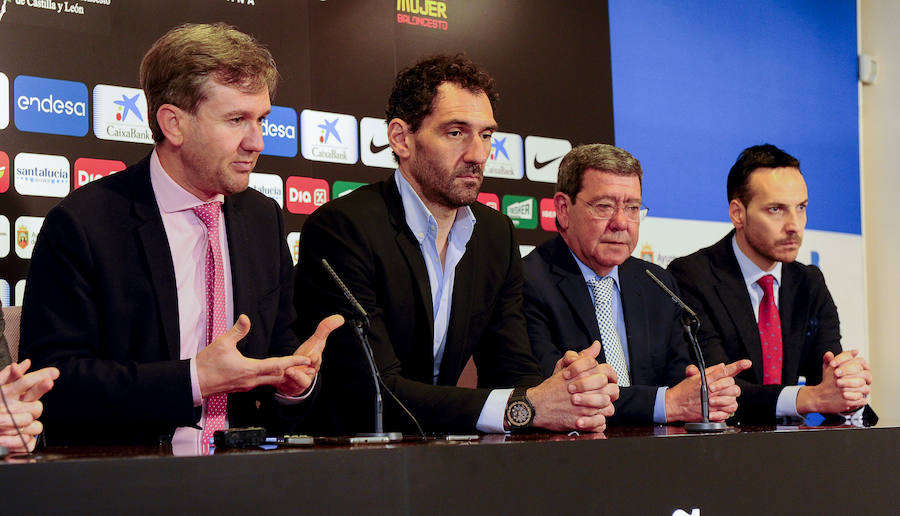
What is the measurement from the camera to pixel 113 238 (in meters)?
2.31

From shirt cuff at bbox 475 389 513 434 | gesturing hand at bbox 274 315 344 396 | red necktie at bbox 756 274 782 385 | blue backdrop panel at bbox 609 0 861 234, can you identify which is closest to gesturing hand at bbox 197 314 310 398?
gesturing hand at bbox 274 315 344 396

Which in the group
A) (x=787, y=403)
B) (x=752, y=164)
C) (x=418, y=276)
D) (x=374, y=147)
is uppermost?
(x=374, y=147)

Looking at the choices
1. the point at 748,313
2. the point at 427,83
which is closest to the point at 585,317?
the point at 748,313

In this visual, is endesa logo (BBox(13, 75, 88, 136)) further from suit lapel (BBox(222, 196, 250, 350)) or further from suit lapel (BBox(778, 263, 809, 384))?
suit lapel (BBox(778, 263, 809, 384))

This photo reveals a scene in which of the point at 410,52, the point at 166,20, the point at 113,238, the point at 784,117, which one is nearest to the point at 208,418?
the point at 113,238

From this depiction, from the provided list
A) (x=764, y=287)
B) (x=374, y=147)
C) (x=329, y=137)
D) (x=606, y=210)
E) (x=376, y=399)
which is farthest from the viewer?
(x=374, y=147)

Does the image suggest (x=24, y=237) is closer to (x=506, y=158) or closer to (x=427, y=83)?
(x=427, y=83)

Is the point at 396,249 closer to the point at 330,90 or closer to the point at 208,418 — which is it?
the point at 208,418

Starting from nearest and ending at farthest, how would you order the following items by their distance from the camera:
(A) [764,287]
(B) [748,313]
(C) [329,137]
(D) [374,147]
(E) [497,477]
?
(E) [497,477] < (B) [748,313] < (A) [764,287] < (C) [329,137] < (D) [374,147]

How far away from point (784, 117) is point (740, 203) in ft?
5.95

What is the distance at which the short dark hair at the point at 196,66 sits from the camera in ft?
8.23

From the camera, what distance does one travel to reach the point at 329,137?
388 cm

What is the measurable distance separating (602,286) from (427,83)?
948 millimetres

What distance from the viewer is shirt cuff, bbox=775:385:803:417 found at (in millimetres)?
3115
